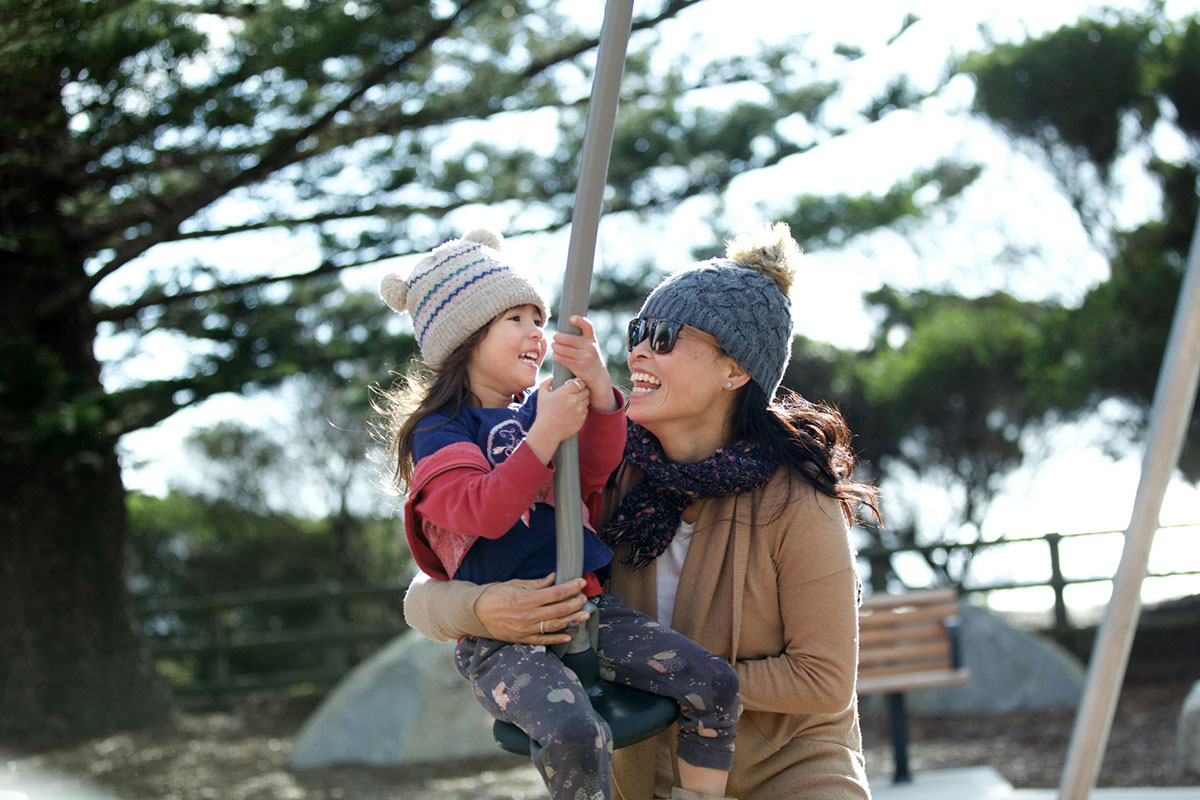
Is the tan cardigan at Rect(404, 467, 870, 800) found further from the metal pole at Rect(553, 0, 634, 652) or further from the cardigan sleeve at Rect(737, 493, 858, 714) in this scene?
the metal pole at Rect(553, 0, 634, 652)

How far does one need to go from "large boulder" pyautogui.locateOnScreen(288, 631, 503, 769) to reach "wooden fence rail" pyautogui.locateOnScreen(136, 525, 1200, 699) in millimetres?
2095

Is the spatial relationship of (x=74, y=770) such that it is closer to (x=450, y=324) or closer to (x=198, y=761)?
(x=198, y=761)

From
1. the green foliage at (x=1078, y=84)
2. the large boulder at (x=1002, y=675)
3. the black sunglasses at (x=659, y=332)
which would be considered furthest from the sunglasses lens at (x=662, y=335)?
the green foliage at (x=1078, y=84)

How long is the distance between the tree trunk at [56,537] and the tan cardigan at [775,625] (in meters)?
6.04

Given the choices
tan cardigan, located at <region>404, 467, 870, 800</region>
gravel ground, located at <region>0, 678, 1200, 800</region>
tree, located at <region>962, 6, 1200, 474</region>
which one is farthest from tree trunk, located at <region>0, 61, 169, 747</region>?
tree, located at <region>962, 6, 1200, 474</region>

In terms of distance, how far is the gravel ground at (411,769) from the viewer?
6.76 metres

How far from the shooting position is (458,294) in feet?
7.04

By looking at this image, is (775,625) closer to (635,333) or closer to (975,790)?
(635,333)

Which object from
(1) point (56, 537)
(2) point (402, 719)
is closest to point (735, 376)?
(2) point (402, 719)

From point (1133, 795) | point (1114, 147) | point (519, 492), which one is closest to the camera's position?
point (519, 492)

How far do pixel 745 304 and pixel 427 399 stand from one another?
0.57 metres

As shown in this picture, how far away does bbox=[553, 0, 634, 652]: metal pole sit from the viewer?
1.67 meters

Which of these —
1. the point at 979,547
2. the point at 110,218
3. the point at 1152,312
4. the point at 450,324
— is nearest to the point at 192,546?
the point at 110,218

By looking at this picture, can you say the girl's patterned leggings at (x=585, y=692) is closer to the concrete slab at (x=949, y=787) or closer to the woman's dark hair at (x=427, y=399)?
the woman's dark hair at (x=427, y=399)
